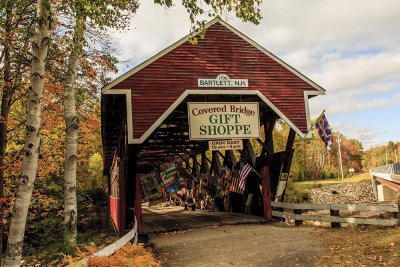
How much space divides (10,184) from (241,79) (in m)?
12.2

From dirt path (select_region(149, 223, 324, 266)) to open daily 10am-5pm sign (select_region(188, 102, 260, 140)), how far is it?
135 inches

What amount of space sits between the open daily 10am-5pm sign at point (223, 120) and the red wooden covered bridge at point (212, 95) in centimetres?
4

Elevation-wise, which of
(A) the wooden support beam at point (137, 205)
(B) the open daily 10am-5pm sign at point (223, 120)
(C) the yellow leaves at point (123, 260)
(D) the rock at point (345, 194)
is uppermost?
(B) the open daily 10am-5pm sign at point (223, 120)

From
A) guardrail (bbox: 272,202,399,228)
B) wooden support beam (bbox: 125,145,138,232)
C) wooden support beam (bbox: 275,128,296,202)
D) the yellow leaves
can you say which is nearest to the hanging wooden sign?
wooden support beam (bbox: 275,128,296,202)

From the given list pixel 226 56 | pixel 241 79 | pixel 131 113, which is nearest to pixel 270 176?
pixel 241 79

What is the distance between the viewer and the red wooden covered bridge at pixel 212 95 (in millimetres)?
12992

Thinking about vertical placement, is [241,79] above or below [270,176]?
above

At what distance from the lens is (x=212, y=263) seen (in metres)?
8.87

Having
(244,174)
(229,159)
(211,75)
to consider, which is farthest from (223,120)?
(229,159)

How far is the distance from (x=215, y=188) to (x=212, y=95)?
826 cm

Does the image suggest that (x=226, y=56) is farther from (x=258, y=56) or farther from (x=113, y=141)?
(x=113, y=141)

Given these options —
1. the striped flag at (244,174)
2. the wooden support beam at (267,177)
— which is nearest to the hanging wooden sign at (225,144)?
the wooden support beam at (267,177)

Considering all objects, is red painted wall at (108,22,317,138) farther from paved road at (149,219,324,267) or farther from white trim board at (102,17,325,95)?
paved road at (149,219,324,267)

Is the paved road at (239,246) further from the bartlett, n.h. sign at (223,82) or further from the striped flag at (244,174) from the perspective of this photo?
the bartlett, n.h. sign at (223,82)
